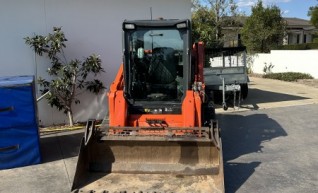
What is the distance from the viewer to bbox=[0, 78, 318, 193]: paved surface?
5.81 meters

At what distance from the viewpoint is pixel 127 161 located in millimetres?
6047

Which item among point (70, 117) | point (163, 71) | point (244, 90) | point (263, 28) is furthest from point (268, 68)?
point (163, 71)

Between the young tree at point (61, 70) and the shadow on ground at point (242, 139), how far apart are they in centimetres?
371

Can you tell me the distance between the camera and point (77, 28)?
9.68 meters

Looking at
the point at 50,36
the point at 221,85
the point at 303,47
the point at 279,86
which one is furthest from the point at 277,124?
the point at 303,47

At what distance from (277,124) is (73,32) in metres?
5.87

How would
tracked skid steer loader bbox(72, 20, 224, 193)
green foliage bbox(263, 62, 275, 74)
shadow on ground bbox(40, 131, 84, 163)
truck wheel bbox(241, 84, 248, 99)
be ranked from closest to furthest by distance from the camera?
tracked skid steer loader bbox(72, 20, 224, 193), shadow on ground bbox(40, 131, 84, 163), truck wheel bbox(241, 84, 248, 99), green foliage bbox(263, 62, 275, 74)

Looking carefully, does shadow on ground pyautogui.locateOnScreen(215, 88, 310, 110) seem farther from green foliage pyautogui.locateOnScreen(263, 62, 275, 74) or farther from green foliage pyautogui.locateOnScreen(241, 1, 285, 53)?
green foliage pyautogui.locateOnScreen(241, 1, 285, 53)

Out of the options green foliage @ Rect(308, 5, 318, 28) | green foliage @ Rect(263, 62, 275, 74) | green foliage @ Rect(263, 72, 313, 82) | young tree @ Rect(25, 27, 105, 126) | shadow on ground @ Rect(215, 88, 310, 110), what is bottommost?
shadow on ground @ Rect(215, 88, 310, 110)

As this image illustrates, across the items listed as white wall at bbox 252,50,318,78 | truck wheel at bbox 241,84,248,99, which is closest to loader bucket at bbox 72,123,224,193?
truck wheel at bbox 241,84,248,99

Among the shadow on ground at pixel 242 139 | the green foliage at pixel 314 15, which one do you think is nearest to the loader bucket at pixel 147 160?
the shadow on ground at pixel 242 139

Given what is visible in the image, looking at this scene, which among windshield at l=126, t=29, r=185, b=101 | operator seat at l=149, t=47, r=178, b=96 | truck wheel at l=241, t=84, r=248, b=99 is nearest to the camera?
windshield at l=126, t=29, r=185, b=101

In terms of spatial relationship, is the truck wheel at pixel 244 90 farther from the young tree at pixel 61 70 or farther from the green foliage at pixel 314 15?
the green foliage at pixel 314 15

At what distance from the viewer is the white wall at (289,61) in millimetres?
21489
